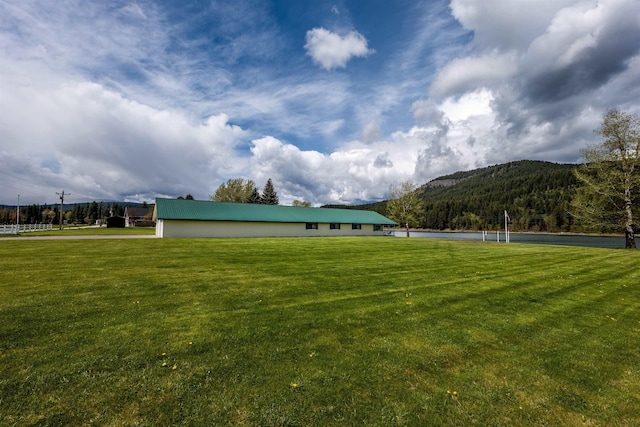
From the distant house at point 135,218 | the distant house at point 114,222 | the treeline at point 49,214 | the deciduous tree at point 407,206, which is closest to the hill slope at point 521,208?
the deciduous tree at point 407,206

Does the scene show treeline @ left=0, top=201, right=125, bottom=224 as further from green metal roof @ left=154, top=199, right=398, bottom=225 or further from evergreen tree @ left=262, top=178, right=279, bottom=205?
green metal roof @ left=154, top=199, right=398, bottom=225

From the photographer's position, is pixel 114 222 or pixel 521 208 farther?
pixel 521 208

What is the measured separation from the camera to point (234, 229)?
1364 inches

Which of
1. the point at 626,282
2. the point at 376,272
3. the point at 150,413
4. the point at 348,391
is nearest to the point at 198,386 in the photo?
the point at 150,413

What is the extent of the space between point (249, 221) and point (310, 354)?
105 ft

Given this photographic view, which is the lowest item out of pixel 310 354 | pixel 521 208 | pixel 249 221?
pixel 310 354

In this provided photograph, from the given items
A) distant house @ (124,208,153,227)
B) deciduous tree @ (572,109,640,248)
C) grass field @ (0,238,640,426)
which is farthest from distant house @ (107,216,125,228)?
deciduous tree @ (572,109,640,248)

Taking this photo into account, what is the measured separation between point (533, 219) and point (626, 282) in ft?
372

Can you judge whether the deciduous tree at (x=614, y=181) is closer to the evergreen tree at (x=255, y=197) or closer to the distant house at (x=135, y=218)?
the evergreen tree at (x=255, y=197)

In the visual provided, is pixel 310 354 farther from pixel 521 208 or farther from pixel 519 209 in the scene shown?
pixel 521 208

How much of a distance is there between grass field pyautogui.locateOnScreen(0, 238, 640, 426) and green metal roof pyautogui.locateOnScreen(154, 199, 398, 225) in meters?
23.8

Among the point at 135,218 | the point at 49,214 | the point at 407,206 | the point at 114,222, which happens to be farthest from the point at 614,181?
the point at 49,214

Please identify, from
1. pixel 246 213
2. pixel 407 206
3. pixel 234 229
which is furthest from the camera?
pixel 407 206

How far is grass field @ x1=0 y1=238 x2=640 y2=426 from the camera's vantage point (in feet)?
10.7
